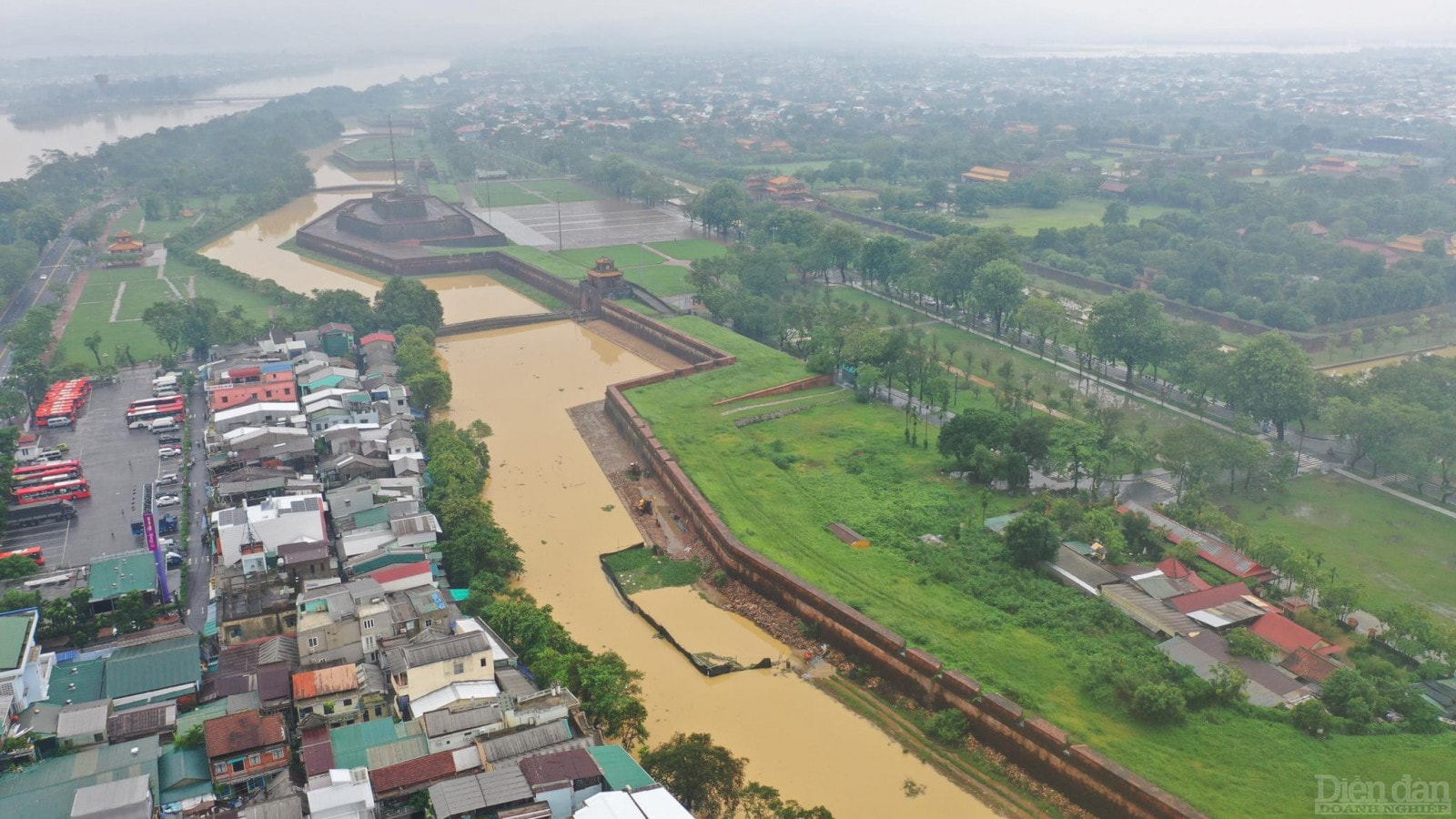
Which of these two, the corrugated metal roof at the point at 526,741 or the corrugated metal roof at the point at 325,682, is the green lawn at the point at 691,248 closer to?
the corrugated metal roof at the point at 325,682

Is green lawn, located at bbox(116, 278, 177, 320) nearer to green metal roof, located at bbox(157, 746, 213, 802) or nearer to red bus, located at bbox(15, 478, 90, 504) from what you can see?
red bus, located at bbox(15, 478, 90, 504)

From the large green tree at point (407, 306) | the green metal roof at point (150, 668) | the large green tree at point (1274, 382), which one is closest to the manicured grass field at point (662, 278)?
the large green tree at point (407, 306)

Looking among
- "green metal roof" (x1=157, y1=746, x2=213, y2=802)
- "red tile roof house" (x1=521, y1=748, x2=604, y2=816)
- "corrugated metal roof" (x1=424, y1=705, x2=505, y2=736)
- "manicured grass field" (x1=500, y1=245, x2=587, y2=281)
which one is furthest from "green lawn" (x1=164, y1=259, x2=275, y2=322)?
"red tile roof house" (x1=521, y1=748, x2=604, y2=816)

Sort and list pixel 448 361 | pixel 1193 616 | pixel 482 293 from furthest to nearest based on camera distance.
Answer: pixel 482 293, pixel 448 361, pixel 1193 616

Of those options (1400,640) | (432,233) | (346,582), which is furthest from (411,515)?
(432,233)

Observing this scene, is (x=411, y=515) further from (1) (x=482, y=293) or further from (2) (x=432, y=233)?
(2) (x=432, y=233)

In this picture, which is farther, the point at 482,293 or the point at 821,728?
the point at 482,293

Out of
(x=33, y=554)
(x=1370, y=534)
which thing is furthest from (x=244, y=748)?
(x=1370, y=534)

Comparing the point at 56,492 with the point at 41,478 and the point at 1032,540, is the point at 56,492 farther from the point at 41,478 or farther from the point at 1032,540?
the point at 1032,540
